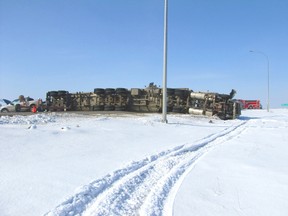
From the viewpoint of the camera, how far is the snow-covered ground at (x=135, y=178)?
385 centimetres

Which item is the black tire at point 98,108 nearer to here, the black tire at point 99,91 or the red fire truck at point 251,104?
the black tire at point 99,91

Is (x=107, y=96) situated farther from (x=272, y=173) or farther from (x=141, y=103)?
(x=272, y=173)

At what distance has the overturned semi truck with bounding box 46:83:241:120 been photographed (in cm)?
2311

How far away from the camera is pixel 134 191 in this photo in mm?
4516

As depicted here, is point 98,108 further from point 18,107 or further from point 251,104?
point 251,104

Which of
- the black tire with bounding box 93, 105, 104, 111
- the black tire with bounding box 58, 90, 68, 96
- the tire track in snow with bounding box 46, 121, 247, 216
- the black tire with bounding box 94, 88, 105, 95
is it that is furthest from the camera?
the black tire with bounding box 58, 90, 68, 96

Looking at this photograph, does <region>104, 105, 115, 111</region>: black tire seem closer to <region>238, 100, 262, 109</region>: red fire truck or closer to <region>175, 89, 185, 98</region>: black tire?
<region>175, 89, 185, 98</region>: black tire

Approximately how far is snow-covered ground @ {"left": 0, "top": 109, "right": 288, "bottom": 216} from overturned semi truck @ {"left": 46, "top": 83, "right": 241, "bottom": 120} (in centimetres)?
1419

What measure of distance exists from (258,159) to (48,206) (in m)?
5.83

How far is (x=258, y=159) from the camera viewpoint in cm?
756

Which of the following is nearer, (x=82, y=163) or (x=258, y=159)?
(x=82, y=163)

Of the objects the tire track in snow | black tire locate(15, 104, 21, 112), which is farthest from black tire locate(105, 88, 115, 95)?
the tire track in snow

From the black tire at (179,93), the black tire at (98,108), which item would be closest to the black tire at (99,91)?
the black tire at (98,108)

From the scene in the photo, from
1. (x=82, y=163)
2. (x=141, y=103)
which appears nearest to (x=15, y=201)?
(x=82, y=163)
